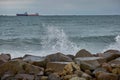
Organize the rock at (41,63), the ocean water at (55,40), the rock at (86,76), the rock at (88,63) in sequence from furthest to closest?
1. the ocean water at (55,40)
2. the rock at (41,63)
3. the rock at (88,63)
4. the rock at (86,76)

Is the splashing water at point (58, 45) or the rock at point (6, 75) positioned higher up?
the splashing water at point (58, 45)

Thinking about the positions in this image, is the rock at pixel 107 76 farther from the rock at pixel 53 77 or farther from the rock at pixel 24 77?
the rock at pixel 24 77

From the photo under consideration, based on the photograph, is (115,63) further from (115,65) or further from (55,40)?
(55,40)

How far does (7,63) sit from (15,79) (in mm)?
564

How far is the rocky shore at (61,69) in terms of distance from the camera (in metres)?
7.41

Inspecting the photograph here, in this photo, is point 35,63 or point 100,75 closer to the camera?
point 100,75

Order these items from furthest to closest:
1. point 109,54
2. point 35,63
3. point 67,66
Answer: point 109,54 < point 35,63 < point 67,66

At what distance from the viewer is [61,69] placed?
7758mm

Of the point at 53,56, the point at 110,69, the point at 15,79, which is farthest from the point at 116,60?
the point at 15,79

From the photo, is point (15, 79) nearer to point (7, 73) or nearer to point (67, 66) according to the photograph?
point (7, 73)

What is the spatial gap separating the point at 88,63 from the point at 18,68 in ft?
5.35

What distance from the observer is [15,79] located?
7402mm

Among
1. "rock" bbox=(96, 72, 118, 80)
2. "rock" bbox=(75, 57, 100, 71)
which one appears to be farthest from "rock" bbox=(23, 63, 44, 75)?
"rock" bbox=(96, 72, 118, 80)

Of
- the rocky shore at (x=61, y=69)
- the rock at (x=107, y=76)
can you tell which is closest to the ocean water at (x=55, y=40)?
the rocky shore at (x=61, y=69)
